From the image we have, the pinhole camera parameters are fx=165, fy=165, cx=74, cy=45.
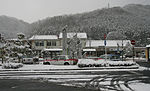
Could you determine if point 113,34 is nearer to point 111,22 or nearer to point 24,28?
point 111,22

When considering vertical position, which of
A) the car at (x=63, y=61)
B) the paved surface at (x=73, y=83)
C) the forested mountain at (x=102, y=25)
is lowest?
the paved surface at (x=73, y=83)

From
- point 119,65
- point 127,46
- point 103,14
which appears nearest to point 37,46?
point 127,46

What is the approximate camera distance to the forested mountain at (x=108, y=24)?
80500 millimetres

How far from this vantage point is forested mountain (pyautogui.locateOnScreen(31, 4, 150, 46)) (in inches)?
3169

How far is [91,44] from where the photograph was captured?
5691 centimetres

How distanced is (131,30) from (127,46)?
3522 centimetres

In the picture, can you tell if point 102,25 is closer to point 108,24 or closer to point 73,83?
point 108,24

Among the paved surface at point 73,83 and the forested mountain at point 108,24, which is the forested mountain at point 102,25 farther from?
the paved surface at point 73,83

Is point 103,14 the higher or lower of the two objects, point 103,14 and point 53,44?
the higher

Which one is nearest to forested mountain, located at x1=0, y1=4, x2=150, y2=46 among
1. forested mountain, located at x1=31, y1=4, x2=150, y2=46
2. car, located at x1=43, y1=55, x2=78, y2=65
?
forested mountain, located at x1=31, y1=4, x2=150, y2=46

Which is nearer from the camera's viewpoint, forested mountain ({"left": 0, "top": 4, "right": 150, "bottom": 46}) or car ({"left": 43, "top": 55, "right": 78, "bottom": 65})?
car ({"left": 43, "top": 55, "right": 78, "bottom": 65})

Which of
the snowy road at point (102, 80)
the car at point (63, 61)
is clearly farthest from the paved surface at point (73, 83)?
the car at point (63, 61)

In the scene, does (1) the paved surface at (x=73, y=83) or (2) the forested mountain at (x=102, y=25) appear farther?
(2) the forested mountain at (x=102, y=25)

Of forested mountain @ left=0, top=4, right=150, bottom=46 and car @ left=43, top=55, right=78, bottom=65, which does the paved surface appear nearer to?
car @ left=43, top=55, right=78, bottom=65
